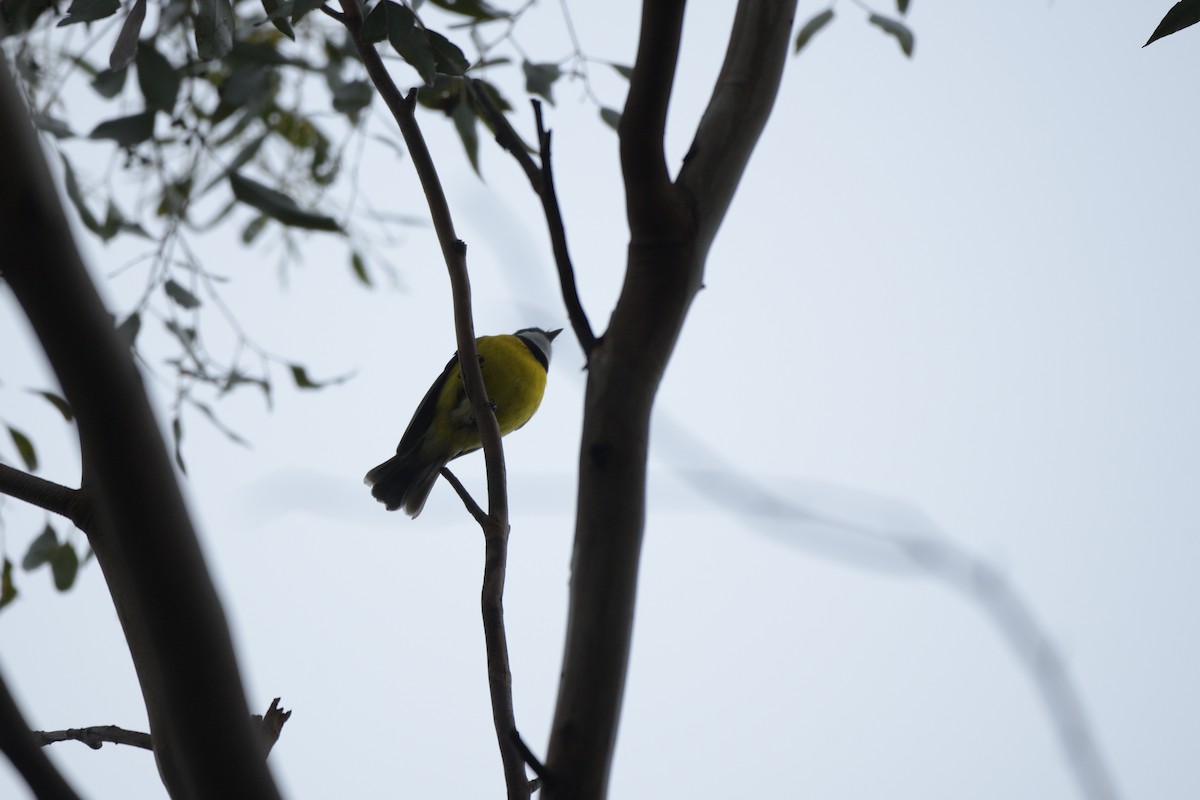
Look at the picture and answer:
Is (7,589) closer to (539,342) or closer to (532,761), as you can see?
(532,761)

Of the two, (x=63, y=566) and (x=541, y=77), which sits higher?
(x=541, y=77)

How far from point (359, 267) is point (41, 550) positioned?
4.80ft

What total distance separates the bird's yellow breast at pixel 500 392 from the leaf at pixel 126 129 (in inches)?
41.3

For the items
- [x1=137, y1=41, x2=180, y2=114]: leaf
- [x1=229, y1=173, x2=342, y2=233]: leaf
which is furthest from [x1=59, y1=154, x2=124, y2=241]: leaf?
[x1=229, y1=173, x2=342, y2=233]: leaf

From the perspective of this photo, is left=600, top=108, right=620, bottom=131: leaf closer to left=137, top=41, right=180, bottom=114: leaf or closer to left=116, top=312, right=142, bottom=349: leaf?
left=137, top=41, right=180, bottom=114: leaf

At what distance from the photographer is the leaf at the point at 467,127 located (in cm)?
205

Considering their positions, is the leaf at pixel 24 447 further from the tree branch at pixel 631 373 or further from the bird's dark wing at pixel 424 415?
the tree branch at pixel 631 373

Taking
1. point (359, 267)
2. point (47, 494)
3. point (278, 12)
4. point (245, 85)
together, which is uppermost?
point (359, 267)

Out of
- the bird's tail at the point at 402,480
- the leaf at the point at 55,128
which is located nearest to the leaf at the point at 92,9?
the leaf at the point at 55,128

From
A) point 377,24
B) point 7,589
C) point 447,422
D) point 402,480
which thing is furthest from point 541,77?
point 7,589

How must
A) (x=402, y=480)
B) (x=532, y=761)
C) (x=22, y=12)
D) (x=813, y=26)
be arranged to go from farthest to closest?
(x=402, y=480) < (x=813, y=26) < (x=22, y=12) < (x=532, y=761)

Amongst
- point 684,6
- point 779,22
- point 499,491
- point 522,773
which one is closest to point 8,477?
point 499,491

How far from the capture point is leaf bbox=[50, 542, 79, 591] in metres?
2.08

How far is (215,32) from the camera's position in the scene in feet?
5.05
